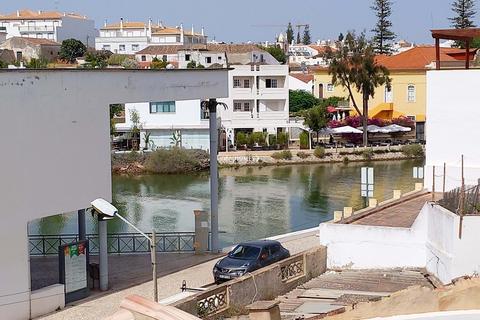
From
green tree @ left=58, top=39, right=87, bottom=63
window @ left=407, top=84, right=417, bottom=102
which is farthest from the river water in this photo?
green tree @ left=58, top=39, right=87, bottom=63

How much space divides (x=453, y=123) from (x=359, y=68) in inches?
1542

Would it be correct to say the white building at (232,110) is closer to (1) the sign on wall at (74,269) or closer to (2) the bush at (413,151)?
(2) the bush at (413,151)

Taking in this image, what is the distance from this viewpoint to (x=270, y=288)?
17828mm

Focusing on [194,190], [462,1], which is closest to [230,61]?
[462,1]

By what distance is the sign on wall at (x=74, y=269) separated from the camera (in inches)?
695

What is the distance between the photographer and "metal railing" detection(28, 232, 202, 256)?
23422 millimetres

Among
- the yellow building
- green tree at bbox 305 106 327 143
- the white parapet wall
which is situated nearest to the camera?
the white parapet wall

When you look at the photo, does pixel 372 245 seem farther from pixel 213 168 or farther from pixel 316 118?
pixel 316 118

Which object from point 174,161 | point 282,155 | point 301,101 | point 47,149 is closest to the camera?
point 47,149

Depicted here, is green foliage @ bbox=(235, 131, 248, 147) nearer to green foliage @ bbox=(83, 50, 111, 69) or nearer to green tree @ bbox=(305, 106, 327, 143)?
green tree @ bbox=(305, 106, 327, 143)

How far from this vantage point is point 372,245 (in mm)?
19844

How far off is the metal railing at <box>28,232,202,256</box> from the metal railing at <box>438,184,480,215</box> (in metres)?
7.75

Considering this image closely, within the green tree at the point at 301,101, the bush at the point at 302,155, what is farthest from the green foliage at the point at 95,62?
the green tree at the point at 301,101

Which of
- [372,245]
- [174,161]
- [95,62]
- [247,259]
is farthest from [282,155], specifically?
[247,259]
